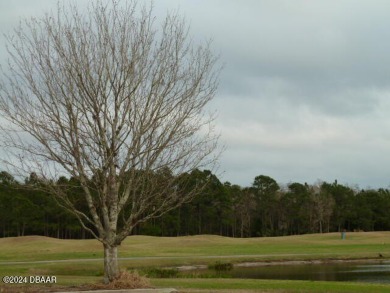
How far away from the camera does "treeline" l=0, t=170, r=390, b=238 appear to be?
8312 cm

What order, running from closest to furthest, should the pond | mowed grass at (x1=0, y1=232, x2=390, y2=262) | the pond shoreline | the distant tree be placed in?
the pond, the pond shoreline, mowed grass at (x1=0, y1=232, x2=390, y2=262), the distant tree

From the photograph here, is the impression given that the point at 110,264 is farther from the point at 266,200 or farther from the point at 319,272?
the point at 266,200

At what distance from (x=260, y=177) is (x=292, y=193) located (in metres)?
5.67

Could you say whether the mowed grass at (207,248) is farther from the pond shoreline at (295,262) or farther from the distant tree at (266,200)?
the distant tree at (266,200)

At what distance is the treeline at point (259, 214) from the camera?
83.1m

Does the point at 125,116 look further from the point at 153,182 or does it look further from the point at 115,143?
the point at 153,182

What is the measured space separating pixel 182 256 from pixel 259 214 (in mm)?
50370

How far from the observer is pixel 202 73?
17984 mm

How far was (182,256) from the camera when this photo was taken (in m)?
42.8

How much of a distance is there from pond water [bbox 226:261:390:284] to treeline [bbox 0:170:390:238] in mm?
43970

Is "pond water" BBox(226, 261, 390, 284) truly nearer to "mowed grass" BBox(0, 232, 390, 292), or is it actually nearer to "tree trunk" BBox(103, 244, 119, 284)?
"mowed grass" BBox(0, 232, 390, 292)

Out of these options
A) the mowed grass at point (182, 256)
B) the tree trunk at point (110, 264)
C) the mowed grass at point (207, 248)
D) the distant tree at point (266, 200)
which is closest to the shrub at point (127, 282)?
the tree trunk at point (110, 264)

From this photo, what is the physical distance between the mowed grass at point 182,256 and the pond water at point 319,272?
3166 mm

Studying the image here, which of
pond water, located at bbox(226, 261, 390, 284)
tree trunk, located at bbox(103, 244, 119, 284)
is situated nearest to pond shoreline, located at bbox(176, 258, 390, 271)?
pond water, located at bbox(226, 261, 390, 284)
